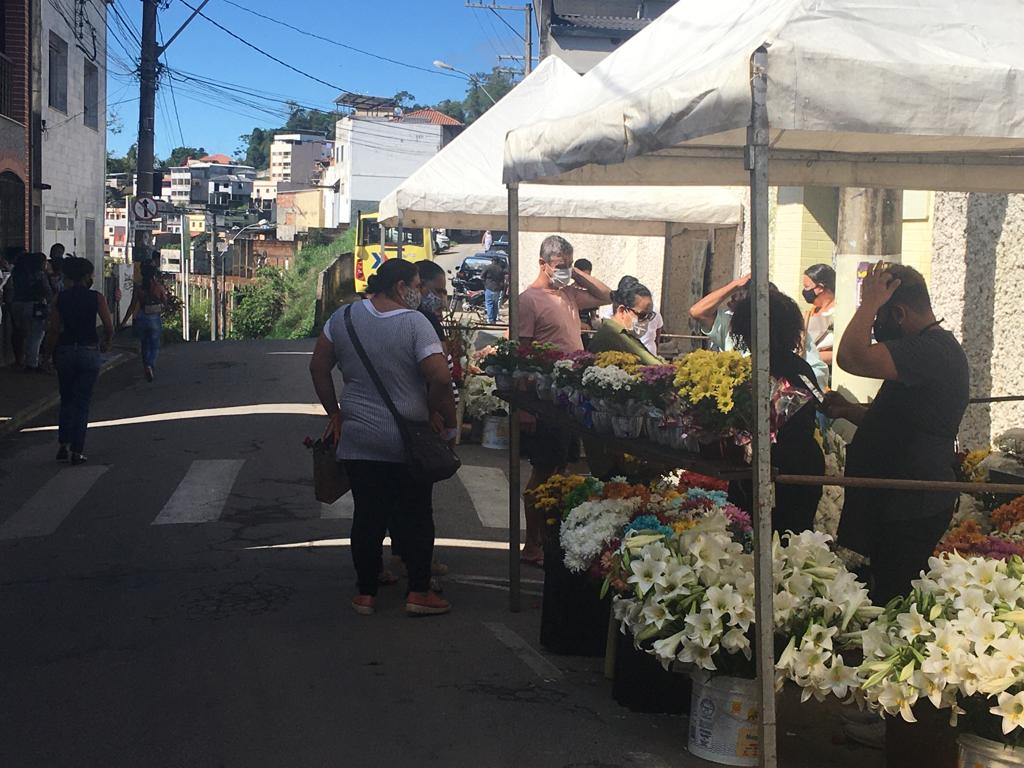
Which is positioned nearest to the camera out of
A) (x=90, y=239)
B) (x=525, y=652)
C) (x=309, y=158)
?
(x=525, y=652)

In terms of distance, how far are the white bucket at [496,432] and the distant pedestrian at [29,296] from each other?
8.14m

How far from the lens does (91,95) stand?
29.3 m

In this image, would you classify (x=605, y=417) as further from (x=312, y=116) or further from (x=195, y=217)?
(x=312, y=116)

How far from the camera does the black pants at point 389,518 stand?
666 centimetres

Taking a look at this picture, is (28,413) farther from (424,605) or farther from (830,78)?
(830,78)

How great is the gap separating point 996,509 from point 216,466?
25.0 feet

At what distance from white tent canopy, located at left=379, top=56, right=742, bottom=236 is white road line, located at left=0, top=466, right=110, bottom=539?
386cm

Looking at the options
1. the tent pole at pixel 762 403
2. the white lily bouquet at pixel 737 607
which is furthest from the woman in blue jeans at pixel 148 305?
the tent pole at pixel 762 403

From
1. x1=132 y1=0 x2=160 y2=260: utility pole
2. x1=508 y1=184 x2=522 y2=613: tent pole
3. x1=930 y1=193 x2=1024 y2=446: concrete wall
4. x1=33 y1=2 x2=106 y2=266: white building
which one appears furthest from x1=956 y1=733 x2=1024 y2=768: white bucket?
x1=132 y1=0 x2=160 y2=260: utility pole

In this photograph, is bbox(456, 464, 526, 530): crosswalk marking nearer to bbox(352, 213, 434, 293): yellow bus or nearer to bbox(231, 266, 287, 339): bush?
bbox(352, 213, 434, 293): yellow bus

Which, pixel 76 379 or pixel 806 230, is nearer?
pixel 76 379

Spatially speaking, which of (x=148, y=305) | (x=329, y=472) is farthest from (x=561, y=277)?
(x=148, y=305)

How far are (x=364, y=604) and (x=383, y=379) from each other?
1.24 metres

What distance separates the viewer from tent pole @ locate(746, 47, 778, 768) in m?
4.02
